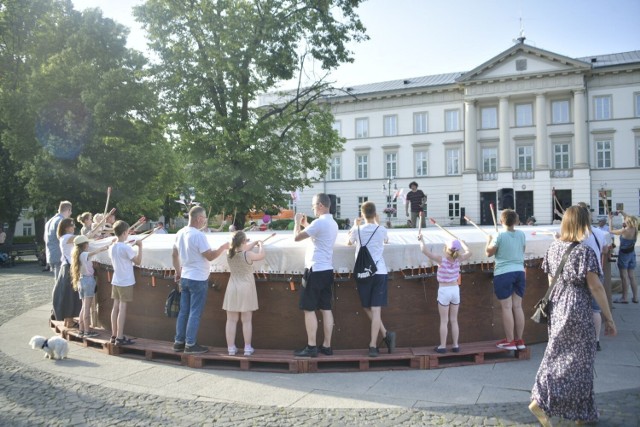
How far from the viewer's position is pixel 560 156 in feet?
164

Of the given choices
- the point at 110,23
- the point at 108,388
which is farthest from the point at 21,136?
the point at 108,388

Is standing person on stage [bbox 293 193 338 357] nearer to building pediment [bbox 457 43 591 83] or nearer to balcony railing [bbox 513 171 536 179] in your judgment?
balcony railing [bbox 513 171 536 179]

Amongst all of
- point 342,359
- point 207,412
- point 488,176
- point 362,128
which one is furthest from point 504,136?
point 207,412

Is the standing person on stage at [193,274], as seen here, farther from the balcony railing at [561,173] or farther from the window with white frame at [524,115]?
the window with white frame at [524,115]

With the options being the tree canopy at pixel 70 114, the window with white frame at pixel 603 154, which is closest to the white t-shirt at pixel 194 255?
the tree canopy at pixel 70 114

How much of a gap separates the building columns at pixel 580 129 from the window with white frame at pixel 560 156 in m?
1.45

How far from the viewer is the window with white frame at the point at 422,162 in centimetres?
5541

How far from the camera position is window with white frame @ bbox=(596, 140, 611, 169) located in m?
48.7

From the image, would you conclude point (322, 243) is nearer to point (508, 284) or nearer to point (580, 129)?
point (508, 284)

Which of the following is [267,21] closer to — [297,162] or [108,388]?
[297,162]

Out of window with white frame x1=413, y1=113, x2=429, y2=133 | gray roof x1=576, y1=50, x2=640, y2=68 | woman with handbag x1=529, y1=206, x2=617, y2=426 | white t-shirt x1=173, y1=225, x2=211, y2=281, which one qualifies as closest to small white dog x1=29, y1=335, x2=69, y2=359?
white t-shirt x1=173, y1=225, x2=211, y2=281

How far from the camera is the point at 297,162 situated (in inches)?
966

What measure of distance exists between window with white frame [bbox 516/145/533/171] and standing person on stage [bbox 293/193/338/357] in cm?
4820

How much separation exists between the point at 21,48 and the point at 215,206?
14.7 meters
